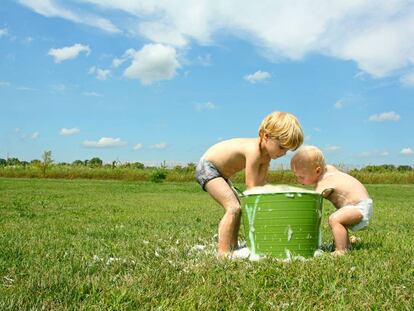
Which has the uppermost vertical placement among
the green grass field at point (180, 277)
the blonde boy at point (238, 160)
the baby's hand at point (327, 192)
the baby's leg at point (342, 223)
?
the blonde boy at point (238, 160)

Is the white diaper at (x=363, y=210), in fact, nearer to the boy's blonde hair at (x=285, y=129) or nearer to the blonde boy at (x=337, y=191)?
the blonde boy at (x=337, y=191)

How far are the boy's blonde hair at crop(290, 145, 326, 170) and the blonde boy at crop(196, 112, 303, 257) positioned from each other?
0.90 feet

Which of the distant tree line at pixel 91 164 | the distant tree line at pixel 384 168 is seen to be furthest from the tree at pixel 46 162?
the distant tree line at pixel 384 168

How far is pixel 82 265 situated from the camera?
373 cm

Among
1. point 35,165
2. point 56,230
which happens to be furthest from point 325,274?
point 35,165

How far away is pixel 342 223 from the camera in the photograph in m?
4.75

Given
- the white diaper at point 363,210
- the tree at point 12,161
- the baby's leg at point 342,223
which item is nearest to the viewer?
the baby's leg at point 342,223

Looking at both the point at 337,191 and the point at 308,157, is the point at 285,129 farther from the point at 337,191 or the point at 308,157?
the point at 337,191

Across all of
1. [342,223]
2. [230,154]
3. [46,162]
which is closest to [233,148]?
[230,154]

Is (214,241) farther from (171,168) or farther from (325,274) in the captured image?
(171,168)

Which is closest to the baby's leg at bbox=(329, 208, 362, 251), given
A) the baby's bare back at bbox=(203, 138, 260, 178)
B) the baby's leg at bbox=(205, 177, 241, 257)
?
the baby's leg at bbox=(205, 177, 241, 257)

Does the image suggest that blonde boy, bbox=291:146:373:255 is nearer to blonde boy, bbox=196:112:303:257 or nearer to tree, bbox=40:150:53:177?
blonde boy, bbox=196:112:303:257

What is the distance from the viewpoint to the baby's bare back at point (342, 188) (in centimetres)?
485

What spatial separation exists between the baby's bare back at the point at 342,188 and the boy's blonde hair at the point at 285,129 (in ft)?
2.07
